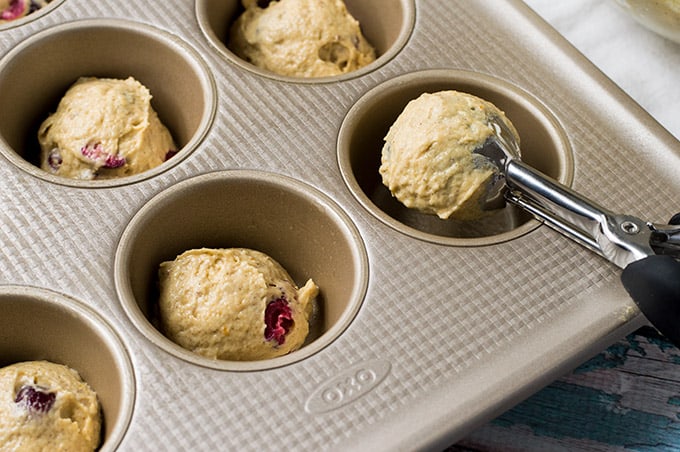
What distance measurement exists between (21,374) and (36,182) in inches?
13.9

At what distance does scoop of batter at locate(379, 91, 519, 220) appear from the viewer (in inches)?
60.7

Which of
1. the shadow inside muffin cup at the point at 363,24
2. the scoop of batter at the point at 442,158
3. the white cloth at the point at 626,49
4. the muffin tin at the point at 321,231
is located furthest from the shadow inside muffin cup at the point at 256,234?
the white cloth at the point at 626,49

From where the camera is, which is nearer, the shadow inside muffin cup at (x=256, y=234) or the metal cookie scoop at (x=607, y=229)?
the metal cookie scoop at (x=607, y=229)

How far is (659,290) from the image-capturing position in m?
1.31

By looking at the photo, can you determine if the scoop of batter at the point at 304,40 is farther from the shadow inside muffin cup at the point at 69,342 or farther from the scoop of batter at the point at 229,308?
the shadow inside muffin cup at the point at 69,342

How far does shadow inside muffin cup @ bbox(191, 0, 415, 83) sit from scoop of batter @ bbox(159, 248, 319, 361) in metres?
0.43

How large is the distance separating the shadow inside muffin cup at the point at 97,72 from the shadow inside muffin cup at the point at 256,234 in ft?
0.59

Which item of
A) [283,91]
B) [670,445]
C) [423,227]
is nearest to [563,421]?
[670,445]

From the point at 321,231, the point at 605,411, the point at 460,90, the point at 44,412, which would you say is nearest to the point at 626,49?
the point at 460,90

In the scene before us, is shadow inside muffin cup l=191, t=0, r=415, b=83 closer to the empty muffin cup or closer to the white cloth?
the empty muffin cup

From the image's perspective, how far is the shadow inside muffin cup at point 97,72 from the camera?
1749 mm

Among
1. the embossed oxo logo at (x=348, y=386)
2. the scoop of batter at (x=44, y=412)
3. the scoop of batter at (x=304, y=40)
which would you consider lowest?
the scoop of batter at (x=44, y=412)

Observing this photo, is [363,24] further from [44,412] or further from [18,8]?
[44,412]

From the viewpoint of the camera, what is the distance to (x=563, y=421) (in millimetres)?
1710
